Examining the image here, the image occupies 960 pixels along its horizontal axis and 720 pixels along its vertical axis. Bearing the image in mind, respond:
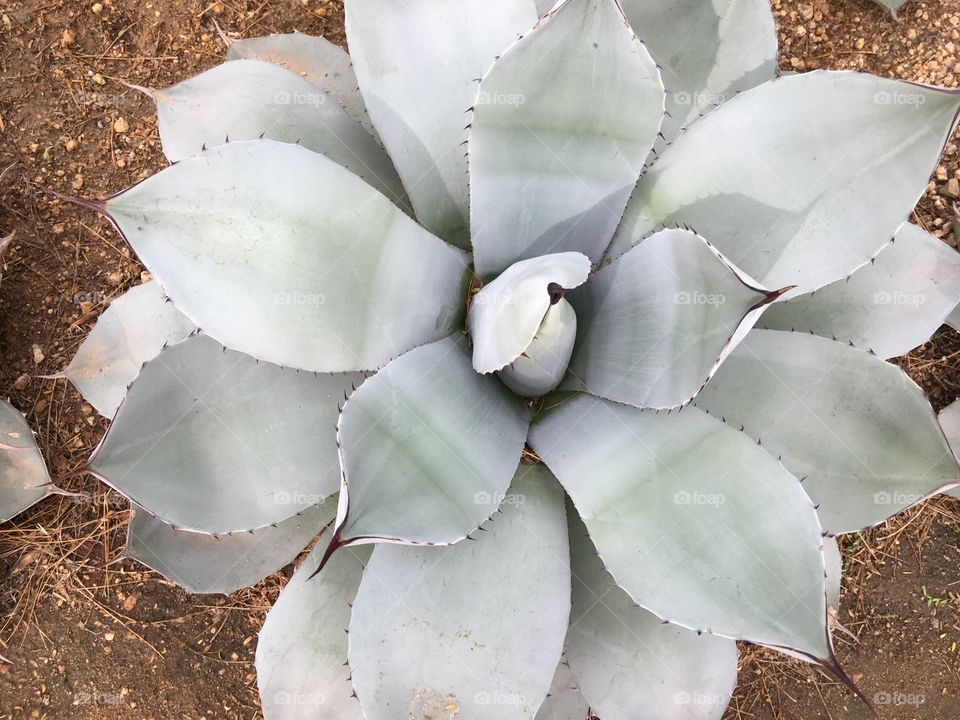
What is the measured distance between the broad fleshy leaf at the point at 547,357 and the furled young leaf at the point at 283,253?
212mm

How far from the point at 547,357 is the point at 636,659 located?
62 centimetres

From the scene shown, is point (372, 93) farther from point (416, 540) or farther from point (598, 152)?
point (416, 540)

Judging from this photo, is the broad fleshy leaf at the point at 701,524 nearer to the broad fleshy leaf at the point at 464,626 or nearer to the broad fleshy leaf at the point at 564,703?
the broad fleshy leaf at the point at 464,626

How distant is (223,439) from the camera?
4.41ft

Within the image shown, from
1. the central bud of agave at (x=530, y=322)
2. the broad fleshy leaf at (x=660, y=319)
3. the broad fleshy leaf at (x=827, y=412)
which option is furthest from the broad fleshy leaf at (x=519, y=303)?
the broad fleshy leaf at (x=827, y=412)

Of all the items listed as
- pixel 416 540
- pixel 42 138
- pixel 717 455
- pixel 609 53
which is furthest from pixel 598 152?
pixel 42 138

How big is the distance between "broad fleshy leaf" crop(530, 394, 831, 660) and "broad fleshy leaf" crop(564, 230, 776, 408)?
0.31ft

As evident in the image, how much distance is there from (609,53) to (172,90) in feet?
2.83

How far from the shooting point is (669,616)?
1.12 meters

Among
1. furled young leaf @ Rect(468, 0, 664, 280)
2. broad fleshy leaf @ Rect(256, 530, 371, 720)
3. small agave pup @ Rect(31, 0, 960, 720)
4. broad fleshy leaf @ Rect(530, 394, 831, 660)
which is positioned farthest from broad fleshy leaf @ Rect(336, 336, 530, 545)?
broad fleshy leaf @ Rect(256, 530, 371, 720)

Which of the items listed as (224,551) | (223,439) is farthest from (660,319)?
(224,551)

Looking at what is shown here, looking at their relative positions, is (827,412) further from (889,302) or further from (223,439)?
(223,439)

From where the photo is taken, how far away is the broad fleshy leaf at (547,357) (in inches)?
47.8

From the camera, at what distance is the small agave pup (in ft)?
3.74
